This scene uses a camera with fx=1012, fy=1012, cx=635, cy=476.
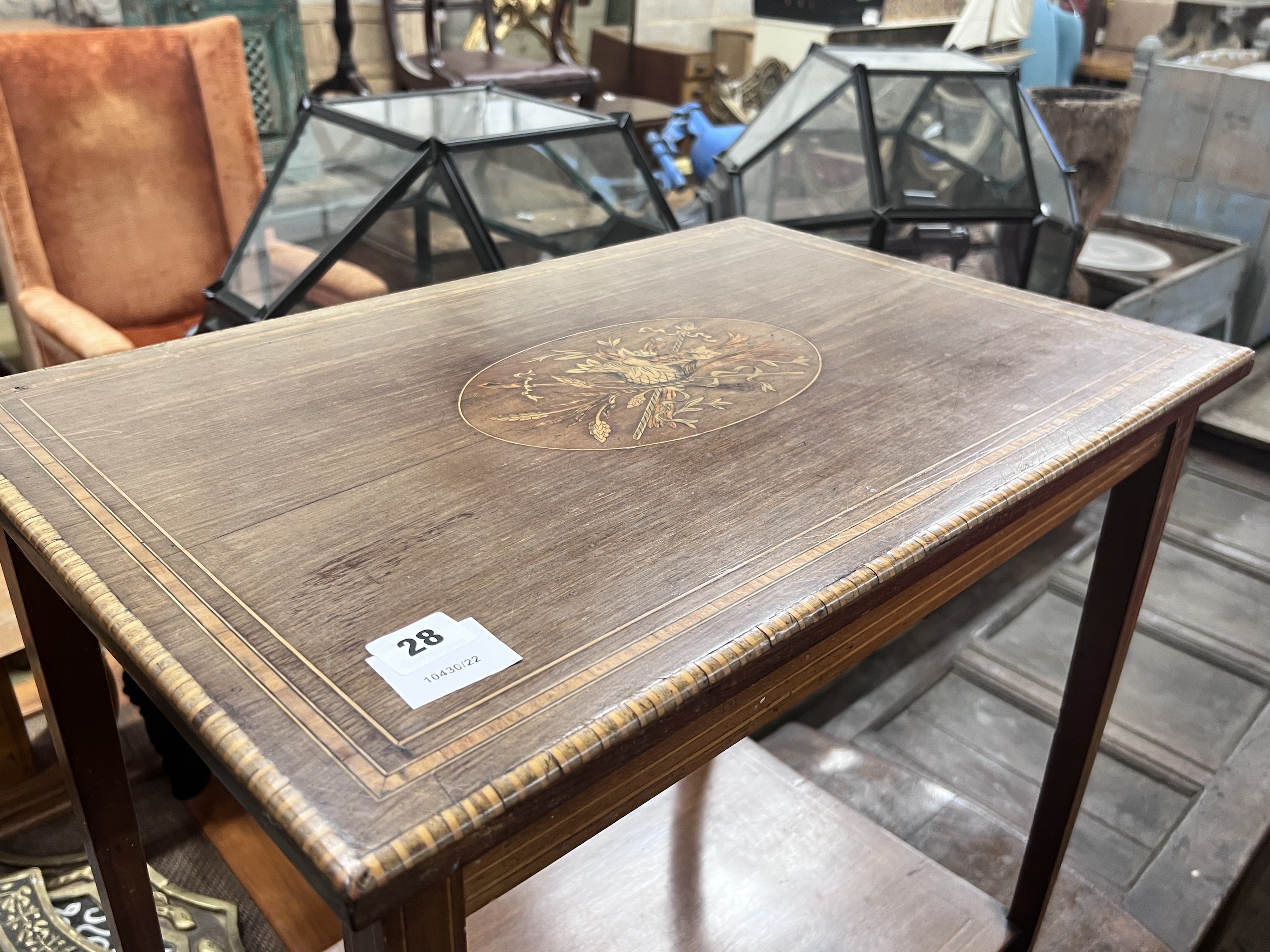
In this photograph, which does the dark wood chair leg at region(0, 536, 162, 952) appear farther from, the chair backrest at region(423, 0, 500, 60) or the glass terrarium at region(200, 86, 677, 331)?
the chair backrest at region(423, 0, 500, 60)

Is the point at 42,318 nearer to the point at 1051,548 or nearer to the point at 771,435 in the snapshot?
the point at 771,435

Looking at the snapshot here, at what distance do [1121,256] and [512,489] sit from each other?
2.84 meters

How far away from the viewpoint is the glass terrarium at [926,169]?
6.16ft

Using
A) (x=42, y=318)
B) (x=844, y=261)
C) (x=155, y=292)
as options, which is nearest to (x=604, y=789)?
(x=844, y=261)

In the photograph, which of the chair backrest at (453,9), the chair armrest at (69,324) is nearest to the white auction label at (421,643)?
the chair armrest at (69,324)

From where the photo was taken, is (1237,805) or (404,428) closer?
(404,428)

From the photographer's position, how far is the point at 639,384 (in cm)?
98

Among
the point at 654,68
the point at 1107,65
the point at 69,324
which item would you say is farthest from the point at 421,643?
the point at 1107,65

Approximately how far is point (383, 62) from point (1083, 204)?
9.37ft

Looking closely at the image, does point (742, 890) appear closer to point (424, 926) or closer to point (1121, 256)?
point (424, 926)

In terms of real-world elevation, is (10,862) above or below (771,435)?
below

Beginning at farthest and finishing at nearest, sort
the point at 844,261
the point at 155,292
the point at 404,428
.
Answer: the point at 155,292 → the point at 844,261 → the point at 404,428

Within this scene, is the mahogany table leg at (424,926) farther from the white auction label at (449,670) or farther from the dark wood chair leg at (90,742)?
the dark wood chair leg at (90,742)

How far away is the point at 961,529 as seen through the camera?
2.42 feet
